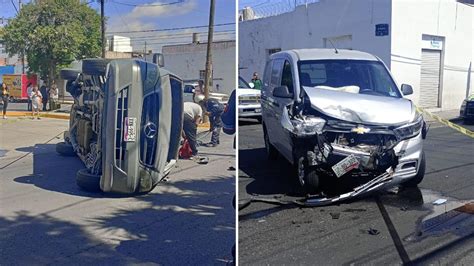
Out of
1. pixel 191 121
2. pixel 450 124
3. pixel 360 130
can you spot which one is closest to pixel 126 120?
pixel 191 121

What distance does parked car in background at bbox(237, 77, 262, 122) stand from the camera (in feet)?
4.47

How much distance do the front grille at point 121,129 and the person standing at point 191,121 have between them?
18 centimetres

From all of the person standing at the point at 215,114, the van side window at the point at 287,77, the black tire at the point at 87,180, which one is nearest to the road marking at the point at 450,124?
the van side window at the point at 287,77

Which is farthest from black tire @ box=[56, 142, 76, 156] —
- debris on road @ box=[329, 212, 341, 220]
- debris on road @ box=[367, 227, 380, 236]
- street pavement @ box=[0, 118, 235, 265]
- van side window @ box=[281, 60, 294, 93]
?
debris on road @ box=[367, 227, 380, 236]

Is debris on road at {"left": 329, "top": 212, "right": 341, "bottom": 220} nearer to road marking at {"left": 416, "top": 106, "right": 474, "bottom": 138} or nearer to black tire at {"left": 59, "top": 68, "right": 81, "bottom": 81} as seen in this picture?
road marking at {"left": 416, "top": 106, "right": 474, "bottom": 138}

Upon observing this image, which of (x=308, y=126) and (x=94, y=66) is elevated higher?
(x=94, y=66)

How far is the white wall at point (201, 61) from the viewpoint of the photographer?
47.9 inches

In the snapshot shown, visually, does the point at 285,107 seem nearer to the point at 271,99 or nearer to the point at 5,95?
the point at 271,99

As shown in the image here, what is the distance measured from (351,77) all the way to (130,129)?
919 millimetres

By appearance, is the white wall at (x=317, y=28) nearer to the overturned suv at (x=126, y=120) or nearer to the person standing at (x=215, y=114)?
the person standing at (x=215, y=114)

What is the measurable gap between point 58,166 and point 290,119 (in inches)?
33.8

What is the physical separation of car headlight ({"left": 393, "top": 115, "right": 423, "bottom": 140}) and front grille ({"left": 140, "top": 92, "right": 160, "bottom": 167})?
0.94 meters

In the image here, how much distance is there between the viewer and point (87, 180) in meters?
1.44

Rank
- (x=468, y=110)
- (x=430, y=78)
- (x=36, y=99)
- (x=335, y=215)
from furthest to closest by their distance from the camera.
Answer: (x=468, y=110) → (x=335, y=215) → (x=430, y=78) → (x=36, y=99)
